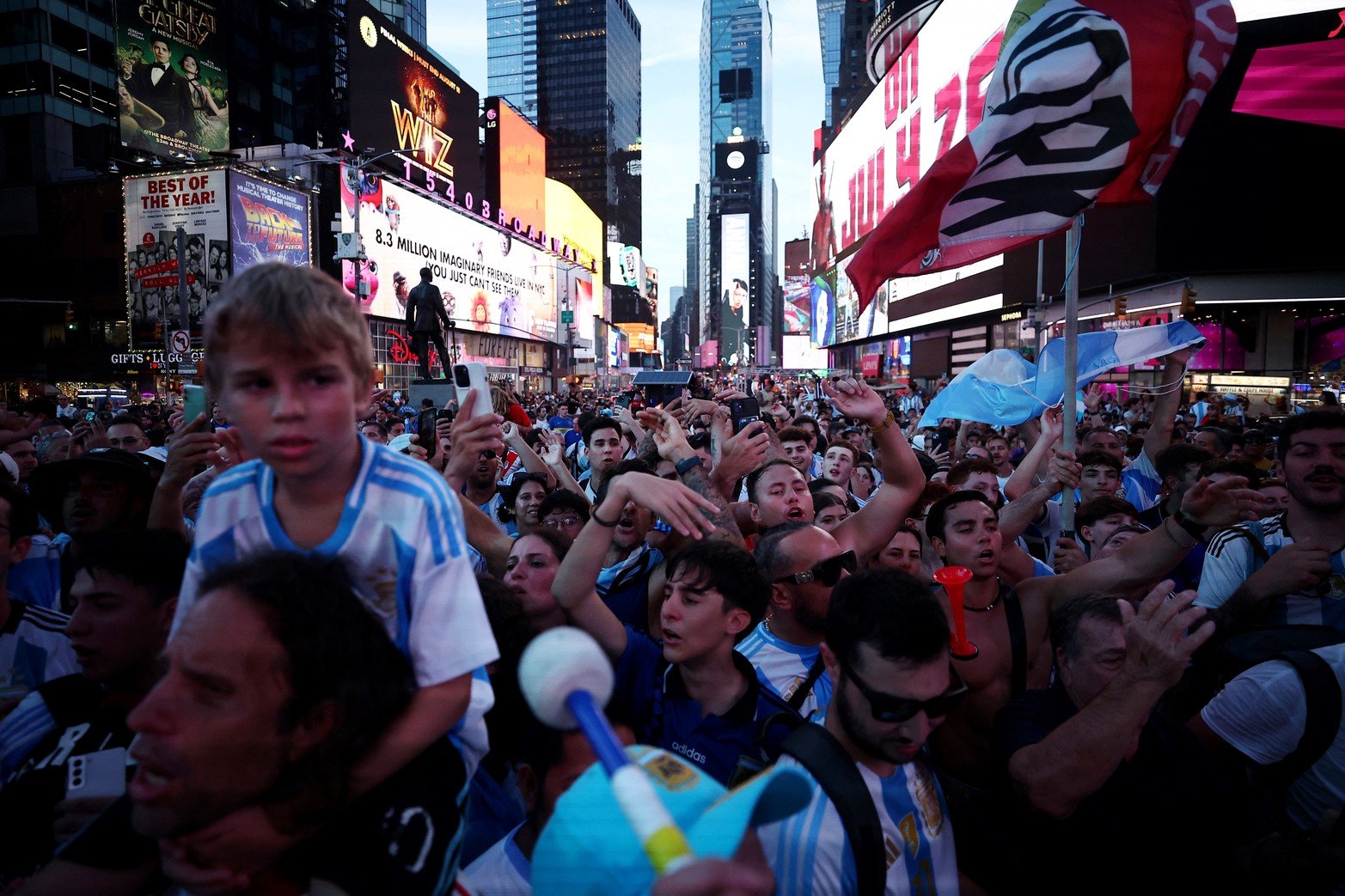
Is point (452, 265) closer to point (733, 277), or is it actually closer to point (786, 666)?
point (786, 666)

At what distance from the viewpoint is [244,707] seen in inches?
51.9

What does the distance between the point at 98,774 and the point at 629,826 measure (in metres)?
1.75

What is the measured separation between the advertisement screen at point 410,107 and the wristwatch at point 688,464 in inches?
1669

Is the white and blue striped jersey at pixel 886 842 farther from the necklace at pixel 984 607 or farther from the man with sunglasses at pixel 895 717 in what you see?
the necklace at pixel 984 607

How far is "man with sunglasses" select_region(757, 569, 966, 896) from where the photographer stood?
213cm

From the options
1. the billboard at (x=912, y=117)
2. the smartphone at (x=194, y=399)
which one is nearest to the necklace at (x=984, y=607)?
the smartphone at (x=194, y=399)

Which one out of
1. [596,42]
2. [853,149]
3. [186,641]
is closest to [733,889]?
[186,641]

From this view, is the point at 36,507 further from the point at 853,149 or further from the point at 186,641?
the point at 853,149

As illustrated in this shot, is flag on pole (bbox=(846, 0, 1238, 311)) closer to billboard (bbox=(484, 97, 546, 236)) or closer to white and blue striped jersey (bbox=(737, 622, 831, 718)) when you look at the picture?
white and blue striped jersey (bbox=(737, 622, 831, 718))

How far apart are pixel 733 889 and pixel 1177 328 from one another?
827cm

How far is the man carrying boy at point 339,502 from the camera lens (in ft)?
5.12

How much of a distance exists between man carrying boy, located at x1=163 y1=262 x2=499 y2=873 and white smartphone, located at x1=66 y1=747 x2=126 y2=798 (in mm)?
567

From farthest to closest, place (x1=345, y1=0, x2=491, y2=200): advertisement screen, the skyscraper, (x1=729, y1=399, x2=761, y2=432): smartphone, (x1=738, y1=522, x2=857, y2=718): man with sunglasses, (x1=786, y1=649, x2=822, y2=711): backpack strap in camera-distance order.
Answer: the skyscraper < (x1=345, y1=0, x2=491, y2=200): advertisement screen < (x1=729, y1=399, x2=761, y2=432): smartphone < (x1=738, y1=522, x2=857, y2=718): man with sunglasses < (x1=786, y1=649, x2=822, y2=711): backpack strap

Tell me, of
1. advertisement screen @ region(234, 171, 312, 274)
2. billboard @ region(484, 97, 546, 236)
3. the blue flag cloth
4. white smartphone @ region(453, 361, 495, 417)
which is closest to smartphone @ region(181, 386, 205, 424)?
white smartphone @ region(453, 361, 495, 417)
